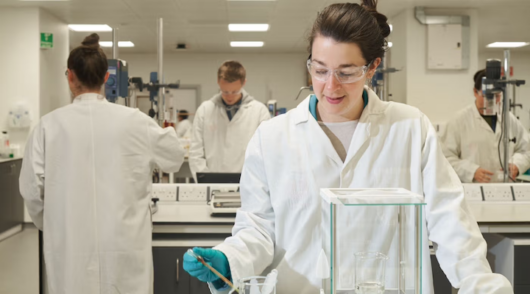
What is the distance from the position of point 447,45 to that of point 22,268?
2764 mm

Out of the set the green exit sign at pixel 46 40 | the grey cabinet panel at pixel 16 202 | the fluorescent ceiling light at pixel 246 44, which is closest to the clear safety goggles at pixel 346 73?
the fluorescent ceiling light at pixel 246 44

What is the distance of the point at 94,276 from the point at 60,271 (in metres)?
0.14

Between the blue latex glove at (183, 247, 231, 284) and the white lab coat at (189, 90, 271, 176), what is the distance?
6.20 feet

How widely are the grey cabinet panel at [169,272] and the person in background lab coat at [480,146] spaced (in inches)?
67.2

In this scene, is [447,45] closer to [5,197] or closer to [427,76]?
[427,76]

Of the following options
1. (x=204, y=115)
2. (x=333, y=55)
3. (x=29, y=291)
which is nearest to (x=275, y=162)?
(x=333, y=55)

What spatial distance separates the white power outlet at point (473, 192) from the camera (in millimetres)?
2908

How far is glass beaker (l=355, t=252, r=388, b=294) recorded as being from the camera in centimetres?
88

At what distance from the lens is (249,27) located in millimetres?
3070

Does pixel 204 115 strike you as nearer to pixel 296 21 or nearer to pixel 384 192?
pixel 296 21

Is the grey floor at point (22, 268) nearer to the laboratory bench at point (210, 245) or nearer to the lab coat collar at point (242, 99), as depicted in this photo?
the laboratory bench at point (210, 245)

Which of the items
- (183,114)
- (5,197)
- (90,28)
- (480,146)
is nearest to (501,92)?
(480,146)

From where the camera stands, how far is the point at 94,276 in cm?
209

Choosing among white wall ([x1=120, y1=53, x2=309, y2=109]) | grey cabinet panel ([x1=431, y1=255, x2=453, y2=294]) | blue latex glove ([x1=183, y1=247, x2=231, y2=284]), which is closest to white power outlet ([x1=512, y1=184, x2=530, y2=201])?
grey cabinet panel ([x1=431, y1=255, x2=453, y2=294])
